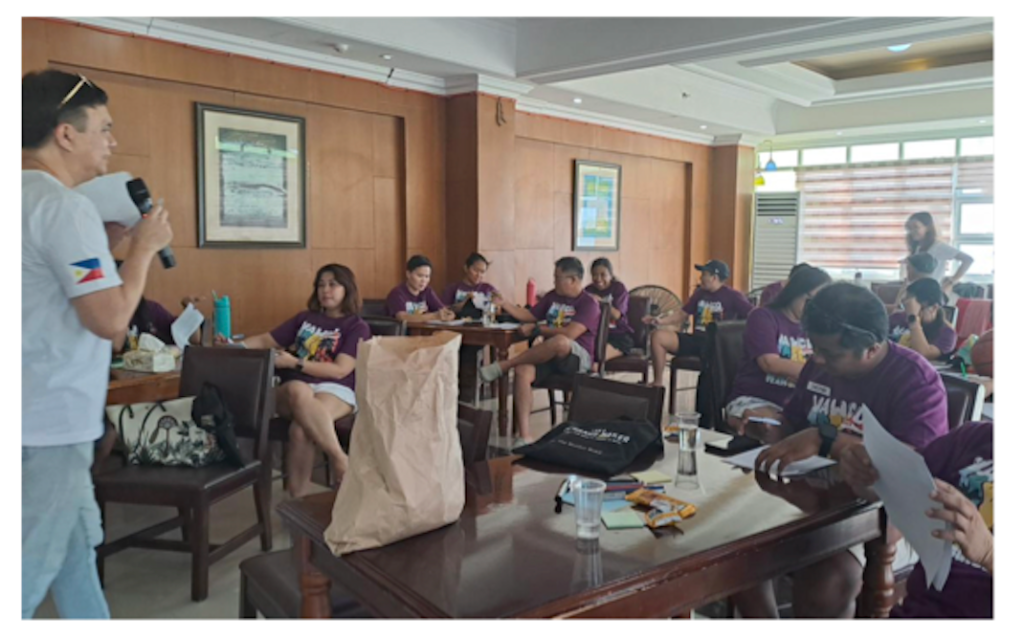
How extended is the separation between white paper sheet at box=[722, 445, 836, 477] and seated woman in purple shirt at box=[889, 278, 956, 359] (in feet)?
6.67

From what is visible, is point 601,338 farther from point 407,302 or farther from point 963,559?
point 963,559

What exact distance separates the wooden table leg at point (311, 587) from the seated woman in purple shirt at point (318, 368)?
1.70 m

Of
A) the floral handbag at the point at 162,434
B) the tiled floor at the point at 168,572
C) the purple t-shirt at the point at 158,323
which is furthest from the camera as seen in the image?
the purple t-shirt at the point at 158,323

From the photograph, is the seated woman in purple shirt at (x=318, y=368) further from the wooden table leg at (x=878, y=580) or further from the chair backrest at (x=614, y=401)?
→ the wooden table leg at (x=878, y=580)

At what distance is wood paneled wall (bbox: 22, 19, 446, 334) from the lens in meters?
4.43

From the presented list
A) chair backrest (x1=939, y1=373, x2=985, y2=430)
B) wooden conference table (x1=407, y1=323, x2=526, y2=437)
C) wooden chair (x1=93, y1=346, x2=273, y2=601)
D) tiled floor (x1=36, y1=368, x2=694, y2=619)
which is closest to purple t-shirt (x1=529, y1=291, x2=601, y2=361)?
wooden conference table (x1=407, y1=323, x2=526, y2=437)

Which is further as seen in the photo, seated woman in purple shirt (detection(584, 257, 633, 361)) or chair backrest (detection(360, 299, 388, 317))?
seated woman in purple shirt (detection(584, 257, 633, 361))

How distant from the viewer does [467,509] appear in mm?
1641

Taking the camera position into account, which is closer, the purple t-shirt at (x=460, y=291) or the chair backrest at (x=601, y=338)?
the chair backrest at (x=601, y=338)

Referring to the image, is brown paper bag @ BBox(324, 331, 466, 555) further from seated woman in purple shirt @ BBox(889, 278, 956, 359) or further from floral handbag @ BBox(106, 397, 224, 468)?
seated woman in purple shirt @ BBox(889, 278, 956, 359)

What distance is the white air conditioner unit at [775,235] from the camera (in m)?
9.09

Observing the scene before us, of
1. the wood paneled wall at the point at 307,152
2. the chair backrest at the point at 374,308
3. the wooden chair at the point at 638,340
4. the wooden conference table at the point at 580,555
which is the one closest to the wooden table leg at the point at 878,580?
the wooden conference table at the point at 580,555

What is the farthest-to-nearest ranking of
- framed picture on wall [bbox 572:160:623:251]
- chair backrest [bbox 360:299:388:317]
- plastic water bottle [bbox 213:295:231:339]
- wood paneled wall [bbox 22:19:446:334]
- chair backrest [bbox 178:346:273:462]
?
framed picture on wall [bbox 572:160:623:251] < chair backrest [bbox 360:299:388:317] < wood paneled wall [bbox 22:19:446:334] < plastic water bottle [bbox 213:295:231:339] < chair backrest [bbox 178:346:273:462]
